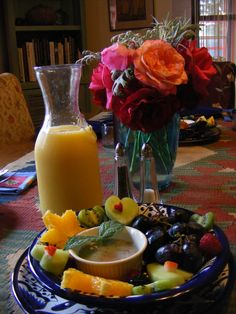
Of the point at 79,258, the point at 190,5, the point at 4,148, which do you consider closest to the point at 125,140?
the point at 79,258

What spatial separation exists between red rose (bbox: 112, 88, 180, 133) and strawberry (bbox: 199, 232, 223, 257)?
369 mm

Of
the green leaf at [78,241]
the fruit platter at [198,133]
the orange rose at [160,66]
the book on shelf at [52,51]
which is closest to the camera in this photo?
the green leaf at [78,241]

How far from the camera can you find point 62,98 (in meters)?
0.78

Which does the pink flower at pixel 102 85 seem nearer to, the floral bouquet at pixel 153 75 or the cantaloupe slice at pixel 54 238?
the floral bouquet at pixel 153 75

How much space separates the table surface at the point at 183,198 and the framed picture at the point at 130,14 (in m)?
2.57

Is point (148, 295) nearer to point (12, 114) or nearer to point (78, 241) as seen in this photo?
point (78, 241)

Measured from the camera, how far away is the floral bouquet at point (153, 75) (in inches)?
31.7

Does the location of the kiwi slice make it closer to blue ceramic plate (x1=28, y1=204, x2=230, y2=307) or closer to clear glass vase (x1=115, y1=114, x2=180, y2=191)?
blue ceramic plate (x1=28, y1=204, x2=230, y2=307)

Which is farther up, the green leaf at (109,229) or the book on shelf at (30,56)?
the book on shelf at (30,56)

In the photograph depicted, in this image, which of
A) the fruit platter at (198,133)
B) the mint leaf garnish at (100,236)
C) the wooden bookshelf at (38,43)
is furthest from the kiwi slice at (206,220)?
the wooden bookshelf at (38,43)

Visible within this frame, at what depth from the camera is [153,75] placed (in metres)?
0.80

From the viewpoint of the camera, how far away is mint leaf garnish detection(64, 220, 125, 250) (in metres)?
0.53

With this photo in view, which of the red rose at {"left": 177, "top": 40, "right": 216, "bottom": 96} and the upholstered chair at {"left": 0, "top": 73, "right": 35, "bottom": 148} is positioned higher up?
the red rose at {"left": 177, "top": 40, "right": 216, "bottom": 96}

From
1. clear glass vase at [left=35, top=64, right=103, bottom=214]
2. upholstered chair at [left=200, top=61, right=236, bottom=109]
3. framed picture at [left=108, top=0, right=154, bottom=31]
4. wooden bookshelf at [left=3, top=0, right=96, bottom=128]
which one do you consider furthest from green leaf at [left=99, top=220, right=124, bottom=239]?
framed picture at [left=108, top=0, right=154, bottom=31]
